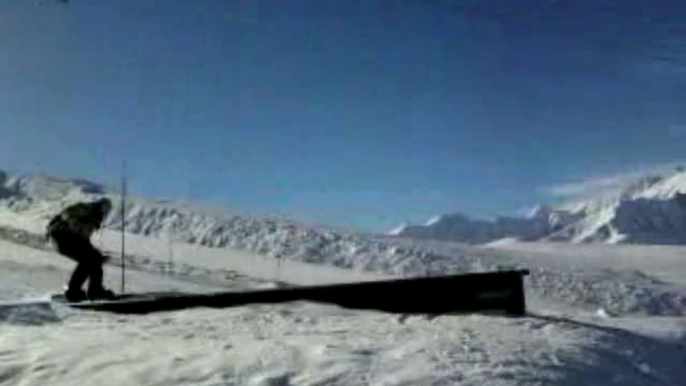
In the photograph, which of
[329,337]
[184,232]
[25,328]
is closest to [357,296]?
[329,337]

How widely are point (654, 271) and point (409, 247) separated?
8542 mm

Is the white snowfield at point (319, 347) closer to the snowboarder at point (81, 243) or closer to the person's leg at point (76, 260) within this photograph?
the person's leg at point (76, 260)

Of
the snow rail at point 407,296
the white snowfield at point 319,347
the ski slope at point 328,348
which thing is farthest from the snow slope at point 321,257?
the ski slope at point 328,348

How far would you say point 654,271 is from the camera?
34.6 metres

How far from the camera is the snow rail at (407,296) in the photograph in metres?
13.1

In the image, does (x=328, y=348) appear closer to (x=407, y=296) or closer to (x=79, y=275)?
(x=407, y=296)

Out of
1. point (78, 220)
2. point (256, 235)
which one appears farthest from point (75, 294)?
point (256, 235)

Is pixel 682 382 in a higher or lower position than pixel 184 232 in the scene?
lower

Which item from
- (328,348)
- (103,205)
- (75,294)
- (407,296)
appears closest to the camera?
(328,348)

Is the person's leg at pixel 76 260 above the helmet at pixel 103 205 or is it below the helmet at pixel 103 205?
below

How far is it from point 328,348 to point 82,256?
5.68 meters

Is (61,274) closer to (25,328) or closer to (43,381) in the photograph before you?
(25,328)

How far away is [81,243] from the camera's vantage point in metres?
13.9

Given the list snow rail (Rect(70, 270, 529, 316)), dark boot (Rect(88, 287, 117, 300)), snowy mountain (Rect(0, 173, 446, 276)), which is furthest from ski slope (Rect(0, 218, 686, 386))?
snowy mountain (Rect(0, 173, 446, 276))
